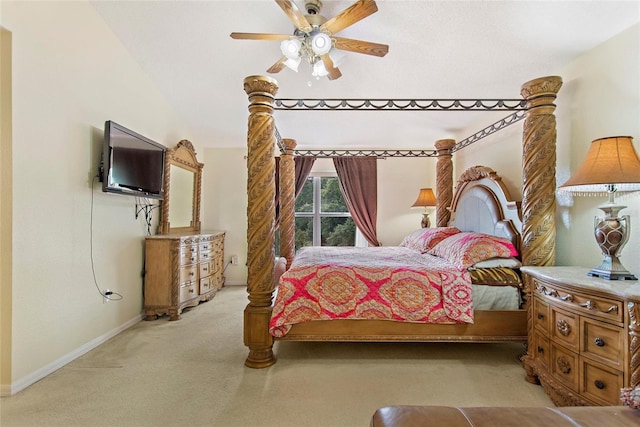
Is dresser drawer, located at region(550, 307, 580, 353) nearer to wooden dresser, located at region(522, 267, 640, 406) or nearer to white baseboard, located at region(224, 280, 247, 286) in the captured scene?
wooden dresser, located at region(522, 267, 640, 406)

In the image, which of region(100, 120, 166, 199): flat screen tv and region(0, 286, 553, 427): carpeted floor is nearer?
region(0, 286, 553, 427): carpeted floor

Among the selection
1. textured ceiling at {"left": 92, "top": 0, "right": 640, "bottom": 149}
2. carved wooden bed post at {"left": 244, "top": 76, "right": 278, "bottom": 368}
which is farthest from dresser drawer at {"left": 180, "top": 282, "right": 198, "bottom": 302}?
textured ceiling at {"left": 92, "top": 0, "right": 640, "bottom": 149}

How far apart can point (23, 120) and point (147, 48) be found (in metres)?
1.45

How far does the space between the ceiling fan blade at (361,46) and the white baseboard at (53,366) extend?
3.20 metres

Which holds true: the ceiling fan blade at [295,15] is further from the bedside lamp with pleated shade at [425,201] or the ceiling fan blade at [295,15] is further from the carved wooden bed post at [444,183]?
the bedside lamp with pleated shade at [425,201]

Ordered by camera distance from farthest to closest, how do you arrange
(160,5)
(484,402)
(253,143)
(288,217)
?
(288,217), (160,5), (253,143), (484,402)

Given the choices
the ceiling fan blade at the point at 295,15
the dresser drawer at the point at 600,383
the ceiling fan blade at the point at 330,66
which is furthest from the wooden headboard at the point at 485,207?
the ceiling fan blade at the point at 295,15

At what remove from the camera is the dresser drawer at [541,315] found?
190cm

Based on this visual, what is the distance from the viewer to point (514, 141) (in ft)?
10.1

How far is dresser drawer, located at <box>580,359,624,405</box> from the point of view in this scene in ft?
4.69

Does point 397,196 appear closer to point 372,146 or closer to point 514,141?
point 372,146

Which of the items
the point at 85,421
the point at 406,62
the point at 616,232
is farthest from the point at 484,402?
the point at 406,62

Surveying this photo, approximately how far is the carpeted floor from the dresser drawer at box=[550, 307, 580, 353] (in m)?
0.44

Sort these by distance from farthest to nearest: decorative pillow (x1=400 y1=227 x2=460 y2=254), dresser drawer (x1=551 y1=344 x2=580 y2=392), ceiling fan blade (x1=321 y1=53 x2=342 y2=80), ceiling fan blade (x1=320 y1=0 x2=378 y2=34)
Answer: decorative pillow (x1=400 y1=227 x2=460 y2=254), ceiling fan blade (x1=321 y1=53 x2=342 y2=80), ceiling fan blade (x1=320 y1=0 x2=378 y2=34), dresser drawer (x1=551 y1=344 x2=580 y2=392)
